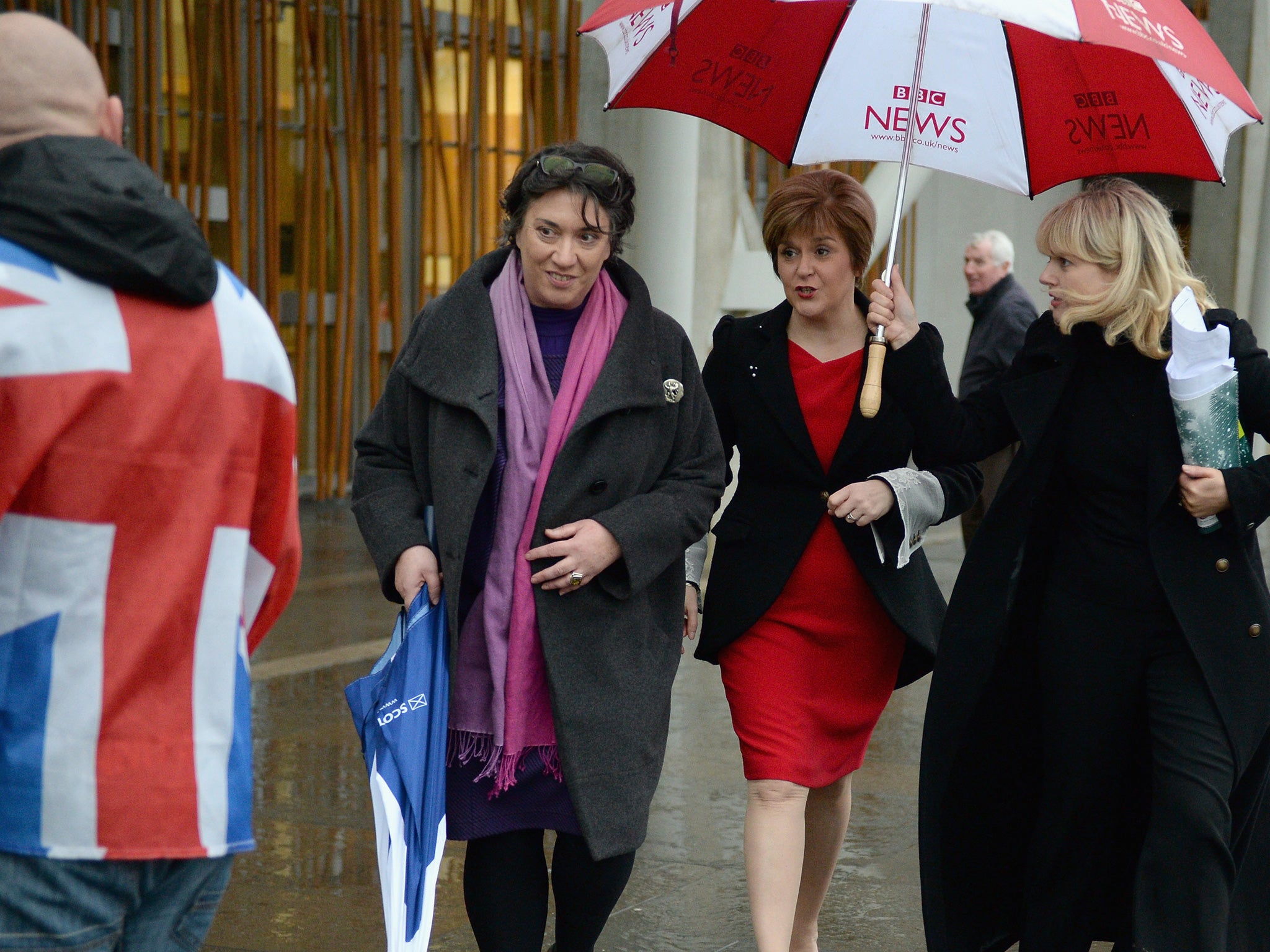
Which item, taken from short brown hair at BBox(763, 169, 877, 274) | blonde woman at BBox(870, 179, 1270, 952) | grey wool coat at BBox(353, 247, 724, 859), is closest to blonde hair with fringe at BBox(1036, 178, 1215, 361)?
blonde woman at BBox(870, 179, 1270, 952)

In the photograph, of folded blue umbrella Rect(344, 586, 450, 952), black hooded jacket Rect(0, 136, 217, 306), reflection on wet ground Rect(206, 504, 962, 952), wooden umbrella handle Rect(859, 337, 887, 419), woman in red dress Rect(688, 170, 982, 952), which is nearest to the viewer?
black hooded jacket Rect(0, 136, 217, 306)

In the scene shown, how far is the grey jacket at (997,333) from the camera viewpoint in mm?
8656

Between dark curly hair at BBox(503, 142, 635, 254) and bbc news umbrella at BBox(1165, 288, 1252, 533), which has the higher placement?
dark curly hair at BBox(503, 142, 635, 254)

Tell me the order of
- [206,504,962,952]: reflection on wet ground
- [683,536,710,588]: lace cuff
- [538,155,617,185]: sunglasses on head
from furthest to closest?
[206,504,962,952]: reflection on wet ground < [683,536,710,588]: lace cuff < [538,155,617,185]: sunglasses on head

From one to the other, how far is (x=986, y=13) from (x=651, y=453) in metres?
1.13

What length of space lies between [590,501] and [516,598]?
9.9 inches

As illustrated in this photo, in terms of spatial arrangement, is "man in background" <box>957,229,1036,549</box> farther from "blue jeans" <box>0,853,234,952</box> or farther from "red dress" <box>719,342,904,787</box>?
"blue jeans" <box>0,853,234,952</box>

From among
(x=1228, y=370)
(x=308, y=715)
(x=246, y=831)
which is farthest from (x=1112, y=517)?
(x=308, y=715)

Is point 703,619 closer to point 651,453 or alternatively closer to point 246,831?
point 651,453

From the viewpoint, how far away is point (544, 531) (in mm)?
3342

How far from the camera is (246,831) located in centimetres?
224

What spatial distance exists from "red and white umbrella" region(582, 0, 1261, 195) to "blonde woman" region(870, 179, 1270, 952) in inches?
16.0

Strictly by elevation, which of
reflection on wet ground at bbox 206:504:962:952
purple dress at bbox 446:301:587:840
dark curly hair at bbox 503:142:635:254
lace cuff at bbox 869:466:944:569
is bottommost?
reflection on wet ground at bbox 206:504:962:952

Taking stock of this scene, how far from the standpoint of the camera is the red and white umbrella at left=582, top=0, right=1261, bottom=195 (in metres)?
3.99
